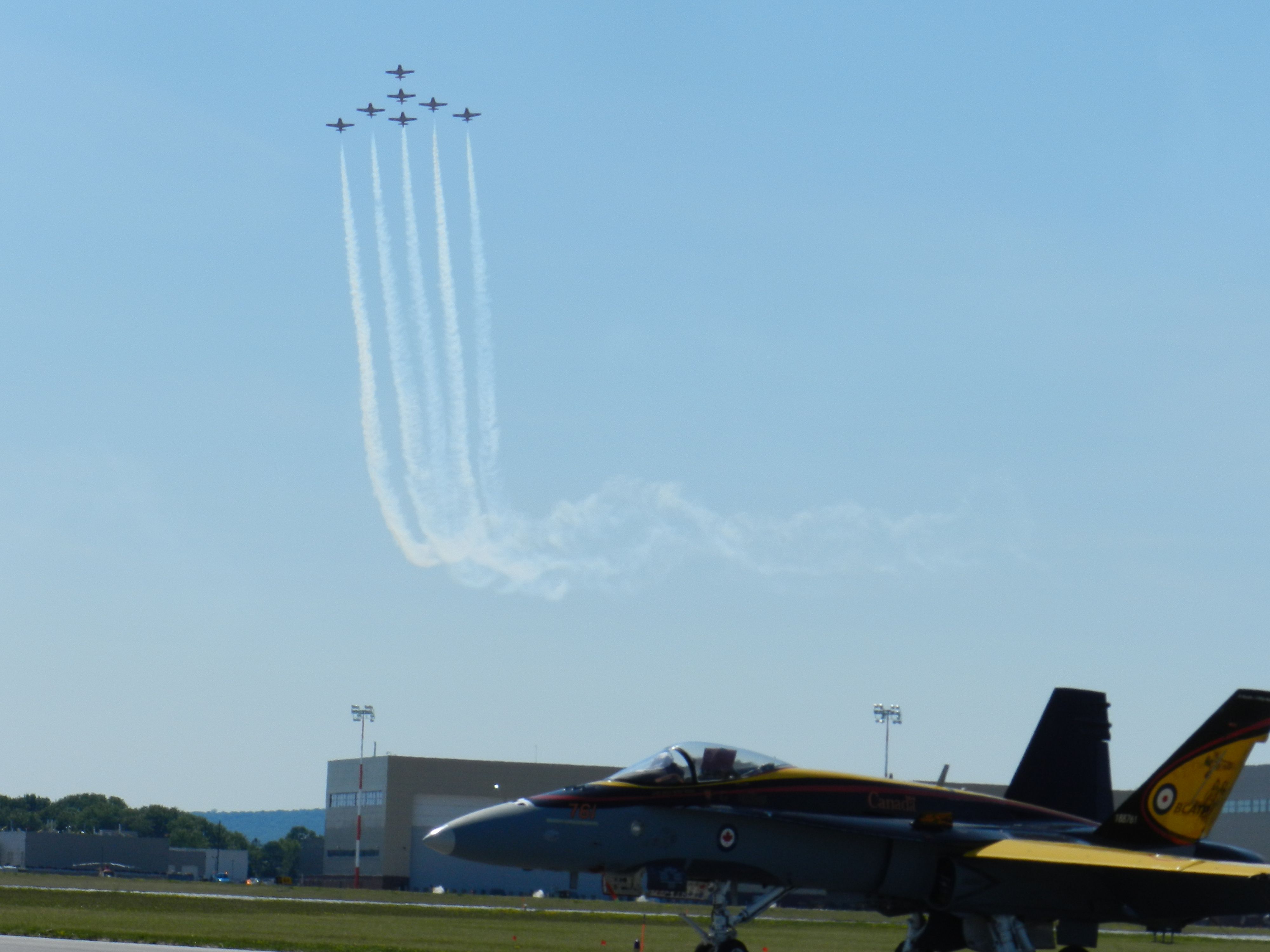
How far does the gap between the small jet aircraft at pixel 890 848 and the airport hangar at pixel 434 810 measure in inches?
2239

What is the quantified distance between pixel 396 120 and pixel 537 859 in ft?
181

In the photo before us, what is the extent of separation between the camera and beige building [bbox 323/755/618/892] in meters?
79.9

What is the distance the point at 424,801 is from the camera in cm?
8225

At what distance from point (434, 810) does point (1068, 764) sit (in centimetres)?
6118

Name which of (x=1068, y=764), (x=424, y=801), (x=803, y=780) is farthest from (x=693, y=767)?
(x=424, y=801)

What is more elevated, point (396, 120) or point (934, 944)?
point (396, 120)

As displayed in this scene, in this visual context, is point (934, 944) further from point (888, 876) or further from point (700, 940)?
point (700, 940)

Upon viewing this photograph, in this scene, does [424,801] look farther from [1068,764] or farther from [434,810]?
[1068,764]

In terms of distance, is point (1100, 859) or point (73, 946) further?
A: point (73, 946)

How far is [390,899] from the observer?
59469 millimetres

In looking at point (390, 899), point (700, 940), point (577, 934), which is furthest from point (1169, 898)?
point (390, 899)

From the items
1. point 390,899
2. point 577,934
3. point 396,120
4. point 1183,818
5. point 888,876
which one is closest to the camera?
point 888,876

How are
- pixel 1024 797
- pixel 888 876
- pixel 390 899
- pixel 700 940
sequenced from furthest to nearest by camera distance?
pixel 390 899, pixel 700 940, pixel 1024 797, pixel 888 876

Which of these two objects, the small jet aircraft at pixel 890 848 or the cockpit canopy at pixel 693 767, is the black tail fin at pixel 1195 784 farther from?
the cockpit canopy at pixel 693 767
